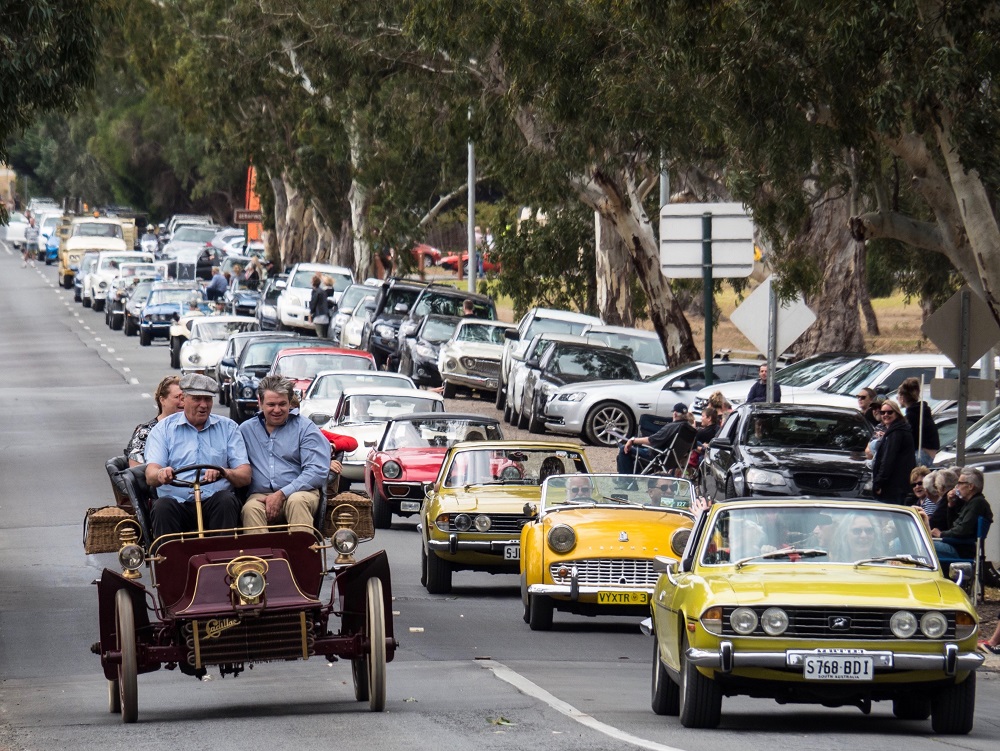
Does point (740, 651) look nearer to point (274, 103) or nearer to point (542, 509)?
point (542, 509)

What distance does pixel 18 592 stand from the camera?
1700cm

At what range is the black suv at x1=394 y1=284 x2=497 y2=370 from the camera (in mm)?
39719

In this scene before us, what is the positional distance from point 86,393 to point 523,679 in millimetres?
30165

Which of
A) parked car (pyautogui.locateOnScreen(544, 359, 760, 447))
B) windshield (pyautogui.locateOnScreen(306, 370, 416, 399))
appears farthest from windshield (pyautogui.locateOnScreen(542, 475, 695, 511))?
parked car (pyautogui.locateOnScreen(544, 359, 760, 447))

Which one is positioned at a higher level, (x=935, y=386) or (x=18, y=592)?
(x=935, y=386)

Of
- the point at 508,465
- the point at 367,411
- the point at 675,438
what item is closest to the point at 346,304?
the point at 367,411

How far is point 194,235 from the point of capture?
283 feet

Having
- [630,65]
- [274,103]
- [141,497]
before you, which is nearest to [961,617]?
[141,497]

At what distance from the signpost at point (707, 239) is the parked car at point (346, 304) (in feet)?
70.2

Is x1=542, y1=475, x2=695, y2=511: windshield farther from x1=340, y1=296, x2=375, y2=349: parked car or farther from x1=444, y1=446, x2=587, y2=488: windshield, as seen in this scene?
→ x1=340, y1=296, x2=375, y2=349: parked car

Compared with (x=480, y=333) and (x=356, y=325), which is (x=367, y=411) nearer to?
(x=480, y=333)

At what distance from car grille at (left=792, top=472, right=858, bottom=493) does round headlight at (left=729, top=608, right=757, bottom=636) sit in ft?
30.0

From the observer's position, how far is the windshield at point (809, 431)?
1983 centimetres

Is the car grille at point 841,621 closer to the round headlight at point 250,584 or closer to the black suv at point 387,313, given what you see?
the round headlight at point 250,584
